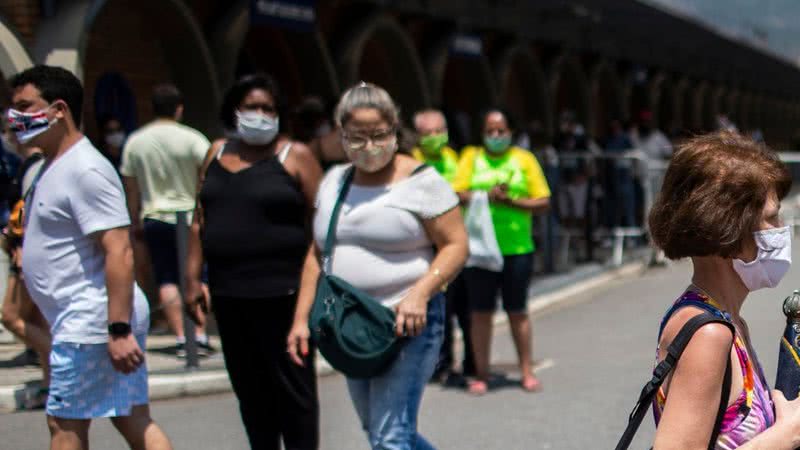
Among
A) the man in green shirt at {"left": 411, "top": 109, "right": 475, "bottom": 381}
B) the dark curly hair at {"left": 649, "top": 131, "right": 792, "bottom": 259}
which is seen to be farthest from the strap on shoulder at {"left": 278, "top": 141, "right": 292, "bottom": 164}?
the man in green shirt at {"left": 411, "top": 109, "right": 475, "bottom": 381}

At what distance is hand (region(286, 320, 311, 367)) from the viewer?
15.4 ft

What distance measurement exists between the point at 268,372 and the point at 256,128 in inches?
38.5

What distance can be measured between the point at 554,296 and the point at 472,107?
28.7ft

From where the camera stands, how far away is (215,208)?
493 centimetres

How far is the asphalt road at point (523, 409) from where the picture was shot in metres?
6.71

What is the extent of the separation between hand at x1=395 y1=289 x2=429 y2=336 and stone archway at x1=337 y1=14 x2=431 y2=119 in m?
11.5

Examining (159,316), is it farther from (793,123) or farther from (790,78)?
(793,123)

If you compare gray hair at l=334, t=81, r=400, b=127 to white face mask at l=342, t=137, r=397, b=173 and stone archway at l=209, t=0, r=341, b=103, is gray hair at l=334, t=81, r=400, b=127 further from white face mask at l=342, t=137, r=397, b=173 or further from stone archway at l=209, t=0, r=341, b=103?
stone archway at l=209, t=0, r=341, b=103

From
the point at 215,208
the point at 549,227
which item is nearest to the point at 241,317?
the point at 215,208

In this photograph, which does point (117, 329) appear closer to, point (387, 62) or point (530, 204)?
point (530, 204)

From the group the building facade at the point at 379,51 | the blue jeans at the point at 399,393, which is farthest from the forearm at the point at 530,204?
the blue jeans at the point at 399,393

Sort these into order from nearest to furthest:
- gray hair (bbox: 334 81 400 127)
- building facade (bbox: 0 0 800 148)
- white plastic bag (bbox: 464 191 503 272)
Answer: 1. gray hair (bbox: 334 81 400 127)
2. white plastic bag (bbox: 464 191 503 272)
3. building facade (bbox: 0 0 800 148)

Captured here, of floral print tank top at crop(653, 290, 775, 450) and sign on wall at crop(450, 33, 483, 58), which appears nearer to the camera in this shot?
floral print tank top at crop(653, 290, 775, 450)

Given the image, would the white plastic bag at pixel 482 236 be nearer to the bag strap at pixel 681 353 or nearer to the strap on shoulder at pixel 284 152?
the strap on shoulder at pixel 284 152
